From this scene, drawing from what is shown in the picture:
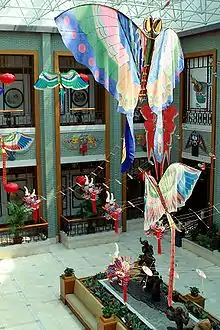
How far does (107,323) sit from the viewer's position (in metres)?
9.92

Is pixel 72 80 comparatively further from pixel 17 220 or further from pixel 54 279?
pixel 54 279

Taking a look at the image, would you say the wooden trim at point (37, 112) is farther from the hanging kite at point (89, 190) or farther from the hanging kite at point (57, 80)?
the hanging kite at point (57, 80)

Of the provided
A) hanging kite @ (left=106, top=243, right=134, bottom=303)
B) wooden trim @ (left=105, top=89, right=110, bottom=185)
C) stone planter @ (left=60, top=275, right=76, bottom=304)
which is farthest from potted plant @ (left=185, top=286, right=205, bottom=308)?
wooden trim @ (left=105, top=89, right=110, bottom=185)

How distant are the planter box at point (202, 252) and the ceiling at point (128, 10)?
6.53 meters

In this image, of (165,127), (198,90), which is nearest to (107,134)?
(198,90)

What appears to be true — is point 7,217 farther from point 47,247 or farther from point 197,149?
point 197,149

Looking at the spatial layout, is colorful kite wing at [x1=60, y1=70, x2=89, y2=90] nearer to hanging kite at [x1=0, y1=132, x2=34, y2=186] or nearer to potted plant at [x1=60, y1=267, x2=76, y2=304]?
hanging kite at [x1=0, y1=132, x2=34, y2=186]

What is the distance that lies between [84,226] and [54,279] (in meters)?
3.18

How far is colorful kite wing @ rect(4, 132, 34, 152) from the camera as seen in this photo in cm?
1540

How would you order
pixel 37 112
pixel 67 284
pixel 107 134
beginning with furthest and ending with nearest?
pixel 107 134
pixel 37 112
pixel 67 284

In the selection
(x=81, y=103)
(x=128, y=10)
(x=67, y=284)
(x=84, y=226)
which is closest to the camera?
(x=67, y=284)

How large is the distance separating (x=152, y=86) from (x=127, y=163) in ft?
Result: 5.01

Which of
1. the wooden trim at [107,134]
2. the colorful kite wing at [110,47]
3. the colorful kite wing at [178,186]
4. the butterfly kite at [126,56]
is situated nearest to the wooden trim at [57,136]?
the wooden trim at [107,134]

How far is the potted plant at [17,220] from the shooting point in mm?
15398
